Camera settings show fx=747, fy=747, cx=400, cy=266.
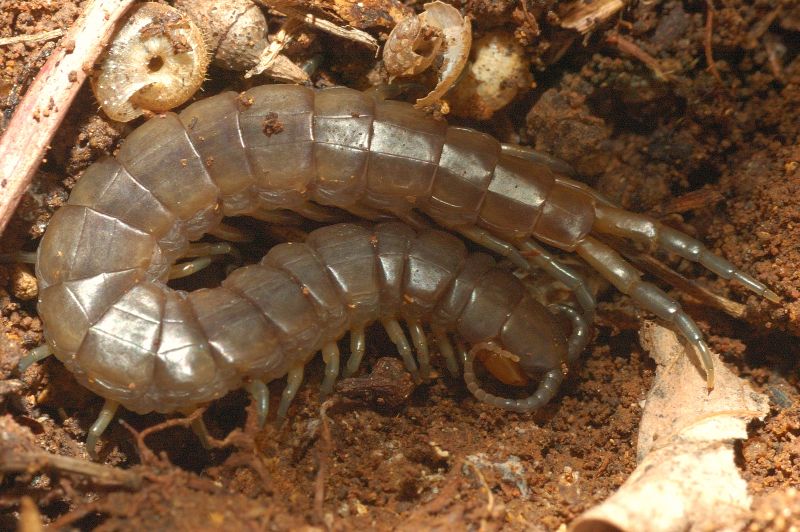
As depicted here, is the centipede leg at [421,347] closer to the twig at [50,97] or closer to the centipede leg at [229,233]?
the centipede leg at [229,233]

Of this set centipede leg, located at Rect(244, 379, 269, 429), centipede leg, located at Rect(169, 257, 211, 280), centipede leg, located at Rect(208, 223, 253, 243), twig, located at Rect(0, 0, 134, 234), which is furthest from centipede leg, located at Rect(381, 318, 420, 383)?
twig, located at Rect(0, 0, 134, 234)

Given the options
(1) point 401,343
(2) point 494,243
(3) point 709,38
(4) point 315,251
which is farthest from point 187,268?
(3) point 709,38

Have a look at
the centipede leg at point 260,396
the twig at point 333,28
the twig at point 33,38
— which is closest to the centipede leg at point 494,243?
the twig at point 333,28

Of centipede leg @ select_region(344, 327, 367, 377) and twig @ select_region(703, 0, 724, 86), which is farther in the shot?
twig @ select_region(703, 0, 724, 86)

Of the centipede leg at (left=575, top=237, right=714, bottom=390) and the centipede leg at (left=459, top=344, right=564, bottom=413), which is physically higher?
the centipede leg at (left=575, top=237, right=714, bottom=390)

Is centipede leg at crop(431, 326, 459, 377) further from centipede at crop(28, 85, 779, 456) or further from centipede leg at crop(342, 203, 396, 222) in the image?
centipede leg at crop(342, 203, 396, 222)

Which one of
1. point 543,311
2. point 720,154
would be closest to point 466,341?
point 543,311

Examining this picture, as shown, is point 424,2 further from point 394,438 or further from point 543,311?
point 394,438
